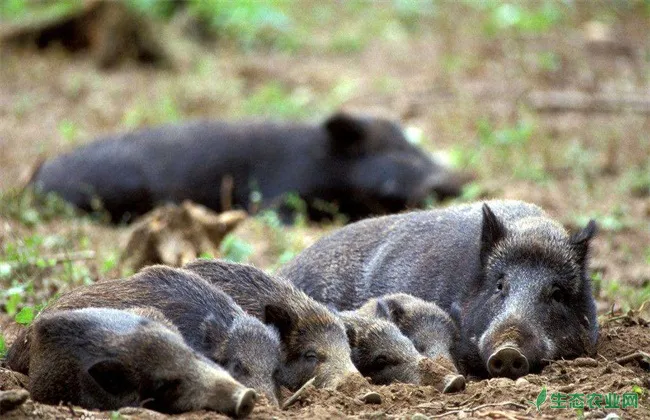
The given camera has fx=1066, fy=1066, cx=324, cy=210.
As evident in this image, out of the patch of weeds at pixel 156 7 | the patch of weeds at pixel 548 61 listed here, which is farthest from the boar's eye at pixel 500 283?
the patch of weeds at pixel 156 7

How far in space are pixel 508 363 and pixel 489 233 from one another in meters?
0.92

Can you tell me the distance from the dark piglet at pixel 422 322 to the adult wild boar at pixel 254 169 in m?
5.26

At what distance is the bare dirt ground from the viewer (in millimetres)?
7547

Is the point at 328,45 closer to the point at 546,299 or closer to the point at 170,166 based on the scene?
the point at 170,166

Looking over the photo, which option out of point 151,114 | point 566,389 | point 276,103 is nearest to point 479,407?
point 566,389

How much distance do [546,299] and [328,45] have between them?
12346 mm

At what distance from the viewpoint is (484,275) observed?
237 inches

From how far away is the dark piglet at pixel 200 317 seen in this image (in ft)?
16.2

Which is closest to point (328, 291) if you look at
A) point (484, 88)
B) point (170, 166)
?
point (170, 166)

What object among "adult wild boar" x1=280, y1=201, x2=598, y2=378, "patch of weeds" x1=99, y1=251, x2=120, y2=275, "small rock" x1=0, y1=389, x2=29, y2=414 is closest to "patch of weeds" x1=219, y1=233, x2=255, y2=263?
"patch of weeds" x1=99, y1=251, x2=120, y2=275

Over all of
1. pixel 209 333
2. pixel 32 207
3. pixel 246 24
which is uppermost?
pixel 246 24

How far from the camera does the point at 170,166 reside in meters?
11.7

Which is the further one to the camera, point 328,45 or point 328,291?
point 328,45

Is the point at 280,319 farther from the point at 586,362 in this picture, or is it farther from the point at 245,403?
the point at 586,362
